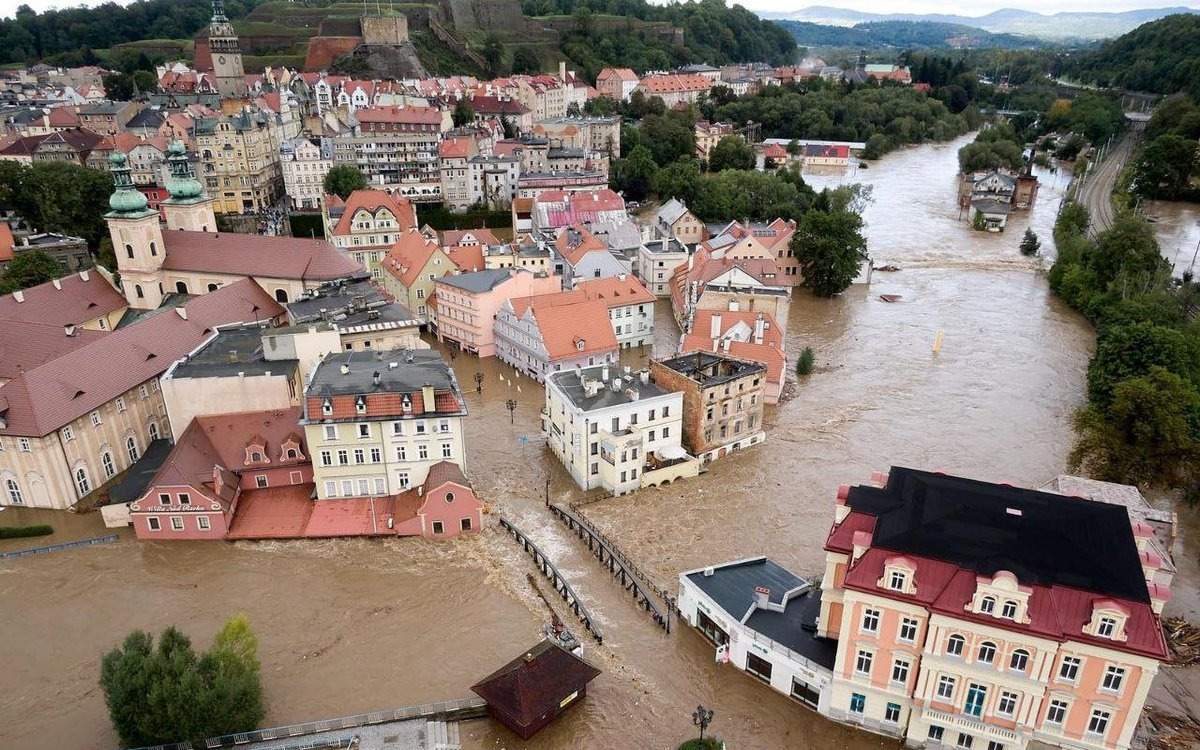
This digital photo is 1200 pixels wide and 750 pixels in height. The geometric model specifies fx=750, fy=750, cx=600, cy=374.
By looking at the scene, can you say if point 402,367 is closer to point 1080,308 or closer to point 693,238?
point 693,238

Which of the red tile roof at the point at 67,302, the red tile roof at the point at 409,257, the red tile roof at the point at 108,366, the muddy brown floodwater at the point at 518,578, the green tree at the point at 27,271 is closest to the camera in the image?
the muddy brown floodwater at the point at 518,578

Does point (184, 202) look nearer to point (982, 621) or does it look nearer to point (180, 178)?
point (180, 178)

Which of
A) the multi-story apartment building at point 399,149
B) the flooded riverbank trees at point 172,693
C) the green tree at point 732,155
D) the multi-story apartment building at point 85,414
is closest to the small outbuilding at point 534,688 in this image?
the flooded riverbank trees at point 172,693

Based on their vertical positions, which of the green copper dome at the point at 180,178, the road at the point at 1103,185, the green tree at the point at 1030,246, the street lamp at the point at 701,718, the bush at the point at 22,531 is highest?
the green copper dome at the point at 180,178

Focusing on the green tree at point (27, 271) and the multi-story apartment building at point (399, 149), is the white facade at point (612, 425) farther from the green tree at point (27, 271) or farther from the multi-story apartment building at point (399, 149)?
the multi-story apartment building at point (399, 149)

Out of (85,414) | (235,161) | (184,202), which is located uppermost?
(235,161)

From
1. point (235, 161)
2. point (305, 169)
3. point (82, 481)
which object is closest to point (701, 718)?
point (82, 481)
